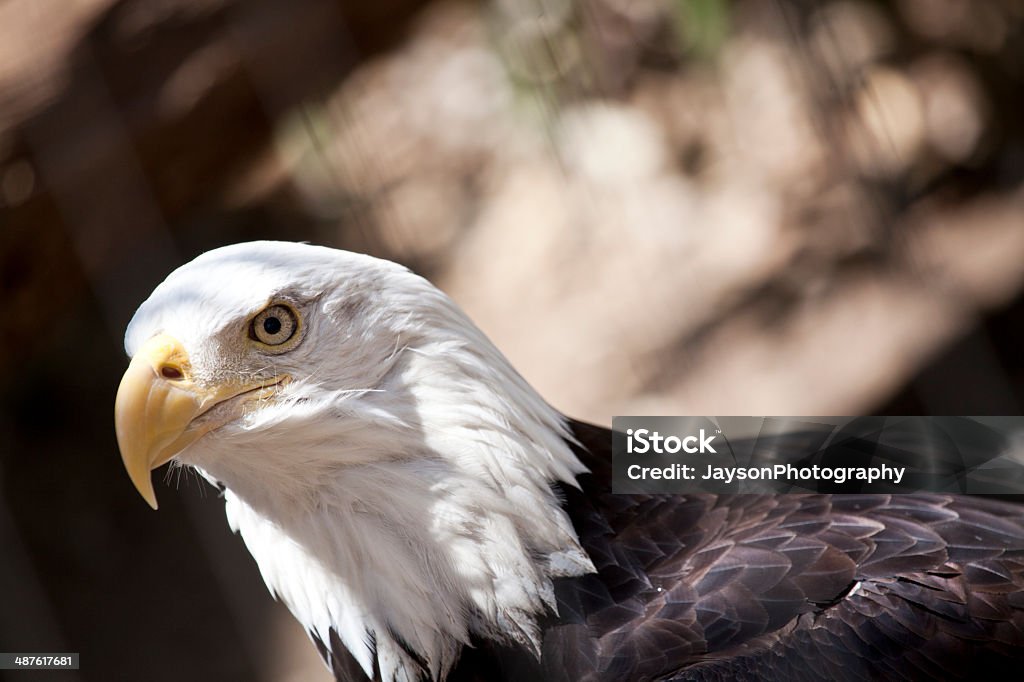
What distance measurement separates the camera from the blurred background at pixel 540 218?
3100 mm

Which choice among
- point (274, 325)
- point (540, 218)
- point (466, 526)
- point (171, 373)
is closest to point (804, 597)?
point (466, 526)

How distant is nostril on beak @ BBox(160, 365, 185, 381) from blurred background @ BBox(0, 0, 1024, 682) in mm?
1549

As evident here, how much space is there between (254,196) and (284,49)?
103cm

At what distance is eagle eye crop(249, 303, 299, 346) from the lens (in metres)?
1.55

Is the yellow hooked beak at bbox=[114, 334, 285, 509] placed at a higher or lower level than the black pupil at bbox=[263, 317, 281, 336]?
lower

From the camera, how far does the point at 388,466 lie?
1.62 m

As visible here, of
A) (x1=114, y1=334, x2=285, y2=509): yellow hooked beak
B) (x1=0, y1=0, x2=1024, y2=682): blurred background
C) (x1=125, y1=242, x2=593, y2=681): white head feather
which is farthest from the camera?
(x1=0, y1=0, x2=1024, y2=682): blurred background

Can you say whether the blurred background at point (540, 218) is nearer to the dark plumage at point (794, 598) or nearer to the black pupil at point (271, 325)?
the black pupil at point (271, 325)

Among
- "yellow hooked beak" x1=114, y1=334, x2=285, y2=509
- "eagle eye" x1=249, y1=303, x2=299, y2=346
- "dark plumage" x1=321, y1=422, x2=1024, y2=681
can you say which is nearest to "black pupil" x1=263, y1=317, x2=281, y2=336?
"eagle eye" x1=249, y1=303, x2=299, y2=346

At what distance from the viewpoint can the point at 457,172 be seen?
4141mm

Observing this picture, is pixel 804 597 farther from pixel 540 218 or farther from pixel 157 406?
pixel 540 218

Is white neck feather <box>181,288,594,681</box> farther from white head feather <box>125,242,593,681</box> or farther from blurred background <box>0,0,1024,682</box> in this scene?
blurred background <box>0,0,1024,682</box>

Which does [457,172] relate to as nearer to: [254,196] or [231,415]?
[254,196]

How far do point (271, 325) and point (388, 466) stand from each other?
0.30 m
